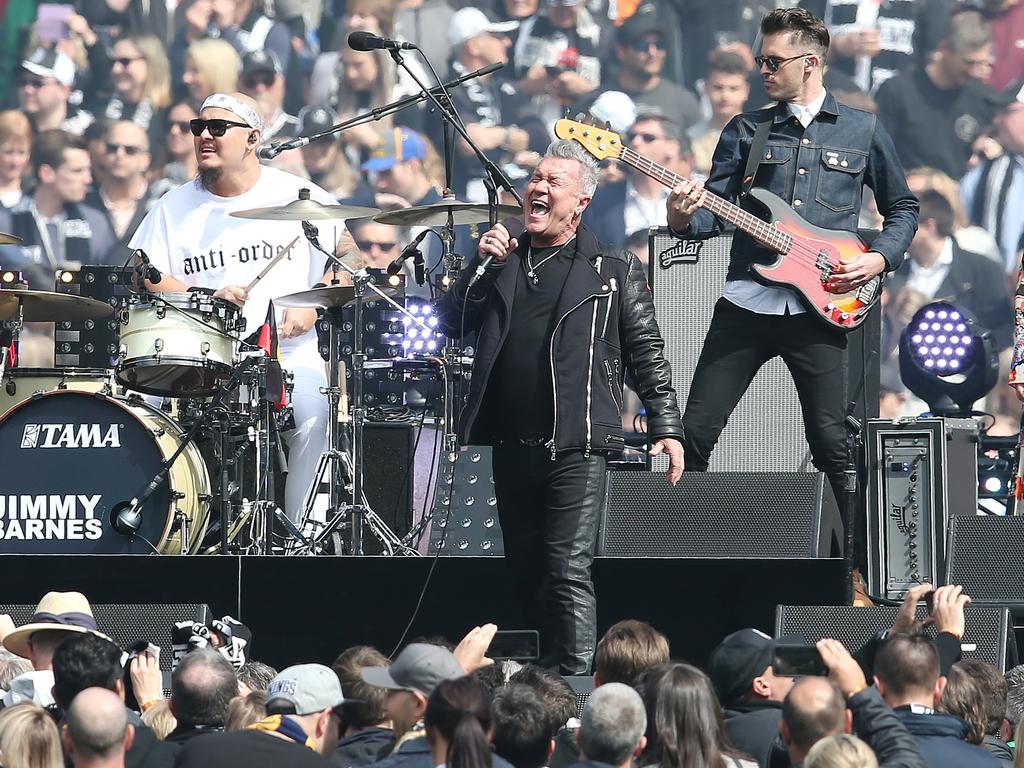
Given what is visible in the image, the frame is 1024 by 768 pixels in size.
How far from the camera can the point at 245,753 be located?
14.4 feet

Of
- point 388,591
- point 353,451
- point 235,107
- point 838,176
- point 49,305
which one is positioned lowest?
point 388,591

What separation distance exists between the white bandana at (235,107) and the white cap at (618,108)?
5.27m

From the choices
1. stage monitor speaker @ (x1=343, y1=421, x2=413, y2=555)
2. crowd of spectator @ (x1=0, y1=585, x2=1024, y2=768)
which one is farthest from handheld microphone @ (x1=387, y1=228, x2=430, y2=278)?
crowd of spectator @ (x1=0, y1=585, x2=1024, y2=768)

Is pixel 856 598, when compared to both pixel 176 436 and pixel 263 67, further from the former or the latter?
pixel 263 67

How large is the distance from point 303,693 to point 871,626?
2.54 metres

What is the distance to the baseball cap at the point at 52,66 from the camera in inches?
573

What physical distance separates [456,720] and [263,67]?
438 inches

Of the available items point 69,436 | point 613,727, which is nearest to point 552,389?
point 613,727

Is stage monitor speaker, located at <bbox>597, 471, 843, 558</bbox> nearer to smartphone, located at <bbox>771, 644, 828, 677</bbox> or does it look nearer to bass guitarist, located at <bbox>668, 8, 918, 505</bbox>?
bass guitarist, located at <bbox>668, 8, 918, 505</bbox>

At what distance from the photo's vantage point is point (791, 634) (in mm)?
6574

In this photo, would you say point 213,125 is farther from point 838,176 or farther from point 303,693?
point 303,693

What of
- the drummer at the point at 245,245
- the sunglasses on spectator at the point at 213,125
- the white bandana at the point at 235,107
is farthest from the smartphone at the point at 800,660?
the white bandana at the point at 235,107

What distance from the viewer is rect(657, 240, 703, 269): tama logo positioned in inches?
342

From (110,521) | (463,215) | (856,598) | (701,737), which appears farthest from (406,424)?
(701,737)
